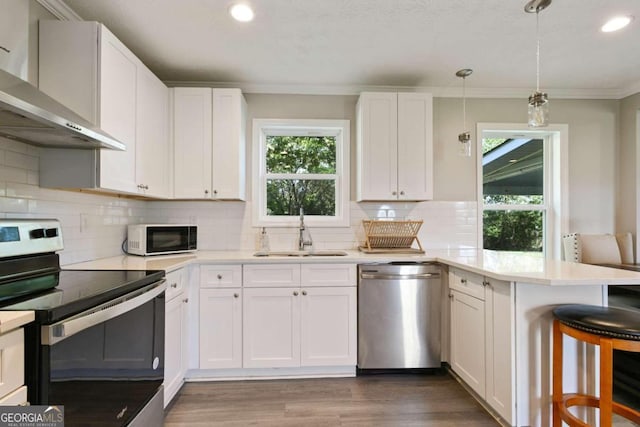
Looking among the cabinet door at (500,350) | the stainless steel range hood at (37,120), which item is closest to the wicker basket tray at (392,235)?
the cabinet door at (500,350)

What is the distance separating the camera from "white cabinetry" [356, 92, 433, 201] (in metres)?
2.80

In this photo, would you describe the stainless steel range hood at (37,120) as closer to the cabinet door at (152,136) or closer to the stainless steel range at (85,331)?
the stainless steel range at (85,331)

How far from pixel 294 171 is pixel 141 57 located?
1516 mm

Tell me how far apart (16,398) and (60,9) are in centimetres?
205

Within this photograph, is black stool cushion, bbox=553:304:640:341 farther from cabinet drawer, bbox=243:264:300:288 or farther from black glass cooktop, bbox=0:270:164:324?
black glass cooktop, bbox=0:270:164:324

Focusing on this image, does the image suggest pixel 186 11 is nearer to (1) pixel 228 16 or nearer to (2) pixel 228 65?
(1) pixel 228 16

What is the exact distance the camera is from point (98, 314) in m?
1.19

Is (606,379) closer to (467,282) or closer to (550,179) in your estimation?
(467,282)

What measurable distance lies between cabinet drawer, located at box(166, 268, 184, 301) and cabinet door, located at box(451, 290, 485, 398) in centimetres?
187

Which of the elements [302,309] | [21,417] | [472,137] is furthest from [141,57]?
[472,137]

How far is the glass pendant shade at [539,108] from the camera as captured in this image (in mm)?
1782

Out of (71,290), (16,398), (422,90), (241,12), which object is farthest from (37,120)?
(422,90)

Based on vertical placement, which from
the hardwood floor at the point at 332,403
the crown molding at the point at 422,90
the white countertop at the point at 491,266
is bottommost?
the hardwood floor at the point at 332,403

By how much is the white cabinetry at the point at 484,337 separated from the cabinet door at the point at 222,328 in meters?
1.53
